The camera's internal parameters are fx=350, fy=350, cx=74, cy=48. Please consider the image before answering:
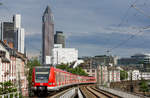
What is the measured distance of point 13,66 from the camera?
5647 cm

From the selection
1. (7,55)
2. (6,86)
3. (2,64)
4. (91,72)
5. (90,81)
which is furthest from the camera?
(91,72)

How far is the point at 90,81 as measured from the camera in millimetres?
118312

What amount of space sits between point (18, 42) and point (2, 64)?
93241mm

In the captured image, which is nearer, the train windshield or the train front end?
the train front end

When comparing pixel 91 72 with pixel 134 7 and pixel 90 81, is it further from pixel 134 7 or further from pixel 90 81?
pixel 134 7

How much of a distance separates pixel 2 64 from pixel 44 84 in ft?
39.2

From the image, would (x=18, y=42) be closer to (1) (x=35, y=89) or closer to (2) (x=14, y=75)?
(2) (x=14, y=75)

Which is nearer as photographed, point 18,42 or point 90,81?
point 90,81

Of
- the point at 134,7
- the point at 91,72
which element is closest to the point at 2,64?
the point at 134,7

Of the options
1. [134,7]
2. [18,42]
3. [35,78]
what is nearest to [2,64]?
[35,78]

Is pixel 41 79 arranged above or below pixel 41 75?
below

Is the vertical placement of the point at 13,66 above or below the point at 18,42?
below

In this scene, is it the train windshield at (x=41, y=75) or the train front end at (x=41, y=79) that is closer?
the train front end at (x=41, y=79)

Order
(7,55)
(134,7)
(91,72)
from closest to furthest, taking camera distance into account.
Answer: (134,7) → (7,55) → (91,72)
